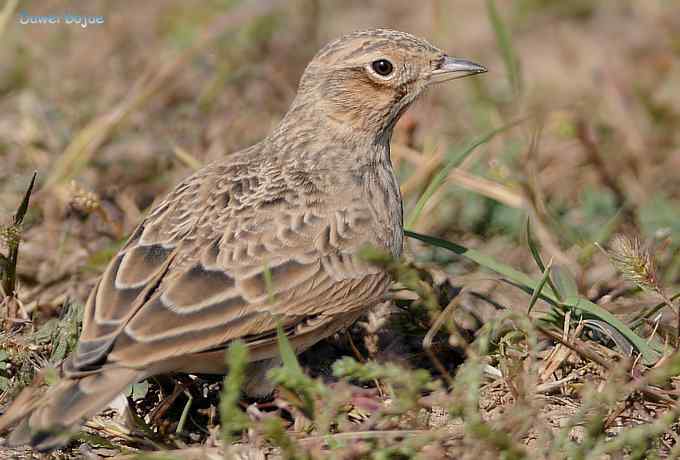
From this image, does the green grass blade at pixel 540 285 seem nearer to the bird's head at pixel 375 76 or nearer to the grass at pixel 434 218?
the grass at pixel 434 218

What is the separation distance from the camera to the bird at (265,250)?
12.1ft

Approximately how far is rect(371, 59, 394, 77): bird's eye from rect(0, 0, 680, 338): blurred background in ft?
2.35

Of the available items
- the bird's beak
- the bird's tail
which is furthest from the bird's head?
the bird's tail

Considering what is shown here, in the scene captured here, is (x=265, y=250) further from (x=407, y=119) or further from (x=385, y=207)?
(x=407, y=119)

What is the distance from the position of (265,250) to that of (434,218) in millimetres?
1973

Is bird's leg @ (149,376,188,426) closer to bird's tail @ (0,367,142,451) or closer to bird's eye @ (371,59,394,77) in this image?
bird's tail @ (0,367,142,451)

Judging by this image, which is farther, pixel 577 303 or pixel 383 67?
pixel 383 67

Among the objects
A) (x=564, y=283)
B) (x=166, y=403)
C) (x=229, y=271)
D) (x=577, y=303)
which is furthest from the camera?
(x=564, y=283)

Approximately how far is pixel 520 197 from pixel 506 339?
1677mm

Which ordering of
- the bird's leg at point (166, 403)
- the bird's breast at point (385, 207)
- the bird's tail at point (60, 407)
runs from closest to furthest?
the bird's tail at point (60, 407), the bird's leg at point (166, 403), the bird's breast at point (385, 207)

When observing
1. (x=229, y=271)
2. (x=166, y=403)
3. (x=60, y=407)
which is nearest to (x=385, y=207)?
(x=229, y=271)

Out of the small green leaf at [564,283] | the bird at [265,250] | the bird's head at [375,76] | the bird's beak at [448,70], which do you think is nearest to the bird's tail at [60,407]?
the bird at [265,250]

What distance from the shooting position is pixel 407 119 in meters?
6.35

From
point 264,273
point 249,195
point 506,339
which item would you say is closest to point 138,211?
point 249,195
